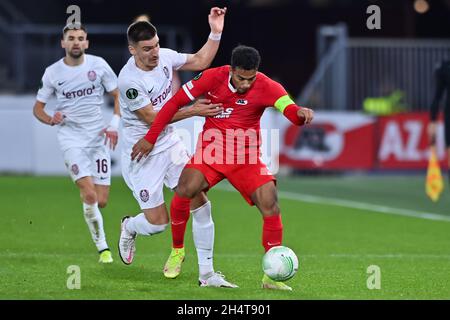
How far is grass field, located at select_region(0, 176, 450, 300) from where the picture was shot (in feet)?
29.9

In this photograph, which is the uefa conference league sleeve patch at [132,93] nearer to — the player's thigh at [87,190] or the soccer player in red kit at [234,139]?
the soccer player in red kit at [234,139]

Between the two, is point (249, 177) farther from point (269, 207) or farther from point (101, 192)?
point (101, 192)

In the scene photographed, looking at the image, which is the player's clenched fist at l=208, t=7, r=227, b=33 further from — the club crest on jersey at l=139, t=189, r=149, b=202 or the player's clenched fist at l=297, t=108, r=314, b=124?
the player's clenched fist at l=297, t=108, r=314, b=124

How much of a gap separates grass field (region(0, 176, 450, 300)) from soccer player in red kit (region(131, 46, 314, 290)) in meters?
0.68

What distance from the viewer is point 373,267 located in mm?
10523

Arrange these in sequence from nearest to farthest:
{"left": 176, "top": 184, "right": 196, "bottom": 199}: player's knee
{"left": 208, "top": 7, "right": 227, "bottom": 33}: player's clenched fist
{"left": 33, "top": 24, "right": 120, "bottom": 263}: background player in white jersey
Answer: {"left": 176, "top": 184, "right": 196, "bottom": 199}: player's knee
{"left": 208, "top": 7, "right": 227, "bottom": 33}: player's clenched fist
{"left": 33, "top": 24, "right": 120, "bottom": 263}: background player in white jersey

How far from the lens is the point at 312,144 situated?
22281mm

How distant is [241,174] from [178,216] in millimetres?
740

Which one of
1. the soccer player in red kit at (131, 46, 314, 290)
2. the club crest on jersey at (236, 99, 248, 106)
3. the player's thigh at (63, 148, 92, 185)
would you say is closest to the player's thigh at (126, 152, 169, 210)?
the soccer player in red kit at (131, 46, 314, 290)

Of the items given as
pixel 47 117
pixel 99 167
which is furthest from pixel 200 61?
pixel 47 117

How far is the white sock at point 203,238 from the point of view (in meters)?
9.46

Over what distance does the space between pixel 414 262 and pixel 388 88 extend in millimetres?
12734

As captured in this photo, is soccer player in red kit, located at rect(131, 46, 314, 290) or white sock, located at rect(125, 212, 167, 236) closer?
soccer player in red kit, located at rect(131, 46, 314, 290)

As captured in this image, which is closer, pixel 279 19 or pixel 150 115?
pixel 150 115
